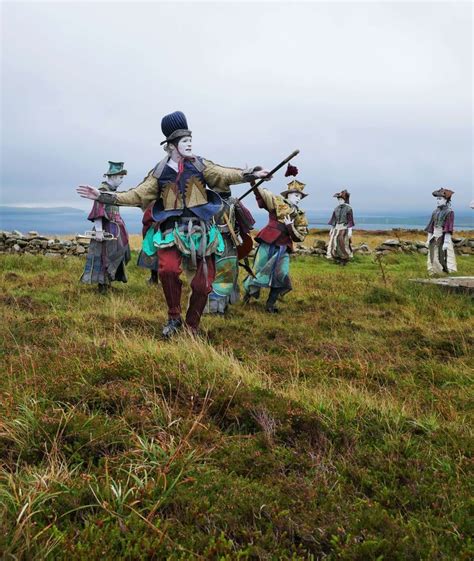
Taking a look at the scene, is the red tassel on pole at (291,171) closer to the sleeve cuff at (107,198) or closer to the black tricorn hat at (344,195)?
the sleeve cuff at (107,198)

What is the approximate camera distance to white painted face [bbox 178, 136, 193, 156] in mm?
5719

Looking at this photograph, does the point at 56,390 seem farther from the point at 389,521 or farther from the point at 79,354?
the point at 389,521

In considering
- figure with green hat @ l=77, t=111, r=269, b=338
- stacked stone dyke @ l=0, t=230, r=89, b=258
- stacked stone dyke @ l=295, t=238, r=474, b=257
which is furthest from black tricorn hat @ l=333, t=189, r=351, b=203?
figure with green hat @ l=77, t=111, r=269, b=338

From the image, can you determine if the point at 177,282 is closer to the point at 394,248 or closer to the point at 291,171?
the point at 291,171

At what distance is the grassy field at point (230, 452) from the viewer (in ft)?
7.10

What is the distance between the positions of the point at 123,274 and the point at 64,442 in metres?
6.91

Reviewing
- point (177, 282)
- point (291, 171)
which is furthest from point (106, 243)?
point (177, 282)

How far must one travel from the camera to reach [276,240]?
828 centimetres

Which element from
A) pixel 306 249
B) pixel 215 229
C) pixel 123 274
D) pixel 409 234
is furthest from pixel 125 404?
pixel 409 234

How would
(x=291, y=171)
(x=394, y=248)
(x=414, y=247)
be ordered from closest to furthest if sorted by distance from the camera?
(x=291, y=171) → (x=394, y=248) → (x=414, y=247)

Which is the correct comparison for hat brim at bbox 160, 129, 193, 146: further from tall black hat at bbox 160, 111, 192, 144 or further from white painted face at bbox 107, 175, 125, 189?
white painted face at bbox 107, 175, 125, 189

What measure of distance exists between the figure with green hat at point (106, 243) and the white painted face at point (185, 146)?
3.66 meters

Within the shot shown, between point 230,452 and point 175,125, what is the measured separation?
390 cm

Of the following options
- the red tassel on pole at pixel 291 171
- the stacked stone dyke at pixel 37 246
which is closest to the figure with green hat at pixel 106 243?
the red tassel on pole at pixel 291 171
